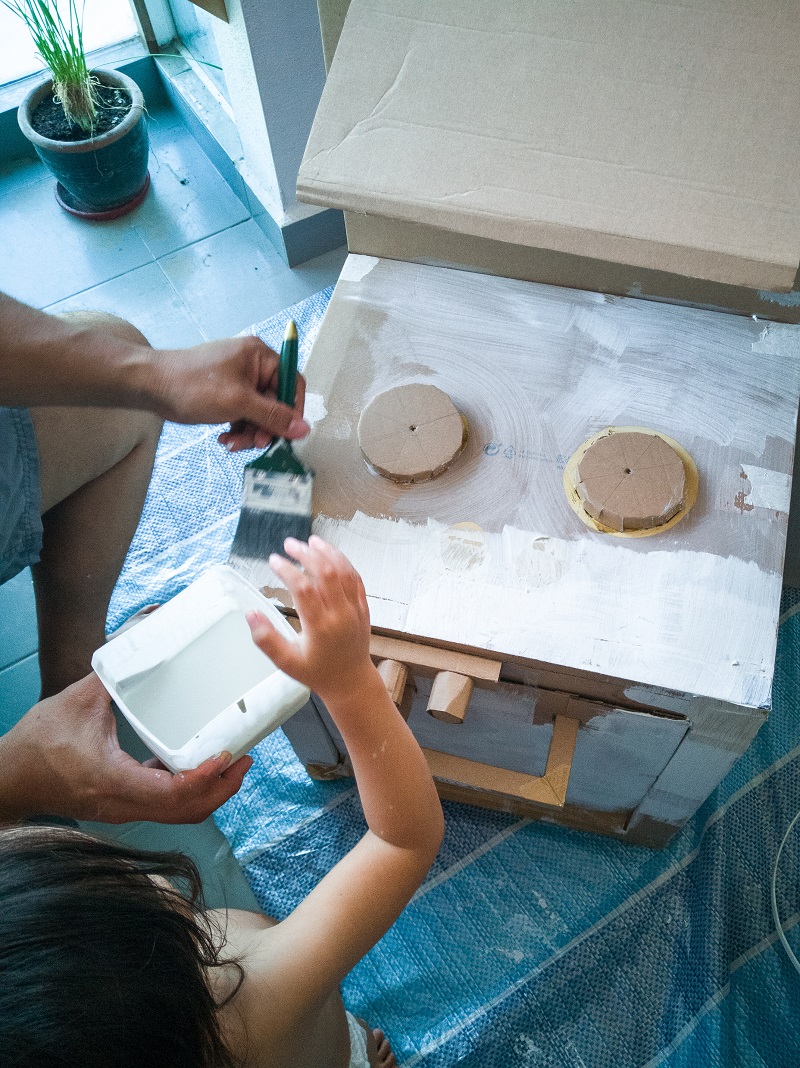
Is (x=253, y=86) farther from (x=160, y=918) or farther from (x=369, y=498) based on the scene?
(x=160, y=918)

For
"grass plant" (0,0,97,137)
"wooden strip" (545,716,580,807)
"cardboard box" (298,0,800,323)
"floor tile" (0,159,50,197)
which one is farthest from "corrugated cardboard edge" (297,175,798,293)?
"floor tile" (0,159,50,197)

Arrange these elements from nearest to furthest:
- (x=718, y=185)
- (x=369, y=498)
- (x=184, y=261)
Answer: (x=718, y=185) < (x=369, y=498) < (x=184, y=261)

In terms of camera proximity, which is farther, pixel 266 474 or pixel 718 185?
pixel 266 474

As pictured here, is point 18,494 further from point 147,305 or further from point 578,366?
point 147,305

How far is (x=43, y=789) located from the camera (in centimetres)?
85

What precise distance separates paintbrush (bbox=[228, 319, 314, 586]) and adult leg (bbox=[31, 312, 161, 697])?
0.33m

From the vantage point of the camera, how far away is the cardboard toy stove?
2.59ft

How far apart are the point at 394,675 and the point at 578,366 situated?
411 millimetres

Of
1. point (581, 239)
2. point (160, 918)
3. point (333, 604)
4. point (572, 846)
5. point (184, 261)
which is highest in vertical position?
point (581, 239)

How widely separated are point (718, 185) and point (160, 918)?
2.60 ft

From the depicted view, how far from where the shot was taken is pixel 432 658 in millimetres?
825

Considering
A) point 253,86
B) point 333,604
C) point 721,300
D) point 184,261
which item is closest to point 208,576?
point 333,604

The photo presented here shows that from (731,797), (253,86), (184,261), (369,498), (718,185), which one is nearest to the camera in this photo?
(718,185)

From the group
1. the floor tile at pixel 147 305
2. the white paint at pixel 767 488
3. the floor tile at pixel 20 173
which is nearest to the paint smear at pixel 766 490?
the white paint at pixel 767 488
